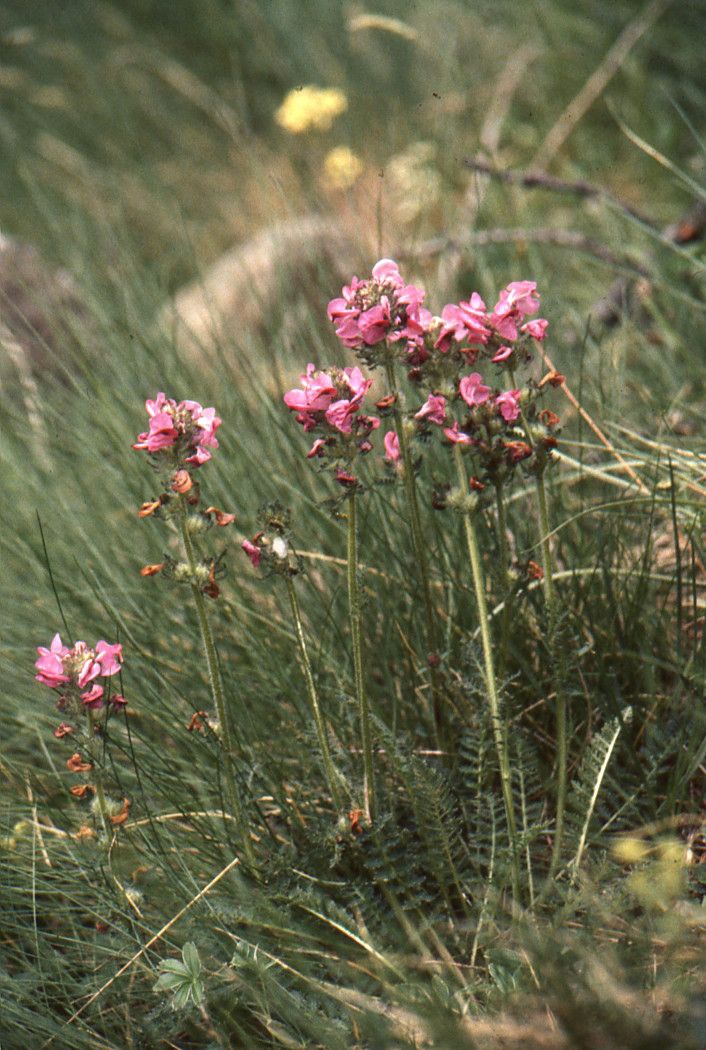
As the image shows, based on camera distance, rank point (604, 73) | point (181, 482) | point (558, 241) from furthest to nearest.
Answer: point (604, 73) < point (558, 241) < point (181, 482)

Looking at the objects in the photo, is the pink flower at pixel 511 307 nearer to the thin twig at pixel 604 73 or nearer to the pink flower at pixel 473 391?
the pink flower at pixel 473 391

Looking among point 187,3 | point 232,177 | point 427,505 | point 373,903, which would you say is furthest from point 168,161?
point 373,903

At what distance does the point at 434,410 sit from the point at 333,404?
133 mm

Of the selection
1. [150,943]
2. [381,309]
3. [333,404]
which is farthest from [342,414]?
[150,943]

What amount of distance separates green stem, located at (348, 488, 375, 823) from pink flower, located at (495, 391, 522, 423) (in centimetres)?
20

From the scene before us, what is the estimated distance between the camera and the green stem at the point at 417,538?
134cm

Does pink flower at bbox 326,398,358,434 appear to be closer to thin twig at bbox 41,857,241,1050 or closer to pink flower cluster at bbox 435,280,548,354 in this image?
pink flower cluster at bbox 435,280,548,354

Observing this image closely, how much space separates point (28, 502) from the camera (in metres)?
2.20

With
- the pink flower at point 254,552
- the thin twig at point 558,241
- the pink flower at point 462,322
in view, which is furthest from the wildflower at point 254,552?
the thin twig at point 558,241

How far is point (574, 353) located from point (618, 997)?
1.55 meters

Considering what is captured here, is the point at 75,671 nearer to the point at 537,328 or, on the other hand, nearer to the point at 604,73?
the point at 537,328

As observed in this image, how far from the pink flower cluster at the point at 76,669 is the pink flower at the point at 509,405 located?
1.72 ft

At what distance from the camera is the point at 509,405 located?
4.38 ft

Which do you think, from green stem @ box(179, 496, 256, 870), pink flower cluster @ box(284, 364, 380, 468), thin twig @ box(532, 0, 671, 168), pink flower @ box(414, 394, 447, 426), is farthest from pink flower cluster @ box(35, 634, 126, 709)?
thin twig @ box(532, 0, 671, 168)
